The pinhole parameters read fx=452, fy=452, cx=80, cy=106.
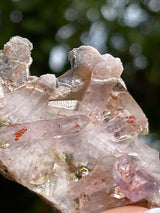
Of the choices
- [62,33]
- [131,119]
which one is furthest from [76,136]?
[62,33]

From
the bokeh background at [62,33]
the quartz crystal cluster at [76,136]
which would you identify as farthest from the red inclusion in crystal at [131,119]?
the bokeh background at [62,33]

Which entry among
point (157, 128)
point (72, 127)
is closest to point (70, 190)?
point (72, 127)

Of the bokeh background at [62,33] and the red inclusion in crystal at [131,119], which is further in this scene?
the bokeh background at [62,33]

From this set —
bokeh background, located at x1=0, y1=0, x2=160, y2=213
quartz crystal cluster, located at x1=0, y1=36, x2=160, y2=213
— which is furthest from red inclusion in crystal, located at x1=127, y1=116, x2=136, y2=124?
bokeh background, located at x1=0, y1=0, x2=160, y2=213

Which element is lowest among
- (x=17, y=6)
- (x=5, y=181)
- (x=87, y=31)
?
(x=5, y=181)

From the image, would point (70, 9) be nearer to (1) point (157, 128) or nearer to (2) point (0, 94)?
(1) point (157, 128)

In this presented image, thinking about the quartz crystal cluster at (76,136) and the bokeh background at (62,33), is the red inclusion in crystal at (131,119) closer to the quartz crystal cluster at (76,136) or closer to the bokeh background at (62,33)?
the quartz crystal cluster at (76,136)

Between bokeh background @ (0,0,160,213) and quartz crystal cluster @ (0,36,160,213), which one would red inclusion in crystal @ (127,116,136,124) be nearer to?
quartz crystal cluster @ (0,36,160,213)

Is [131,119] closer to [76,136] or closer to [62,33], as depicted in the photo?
[76,136]
